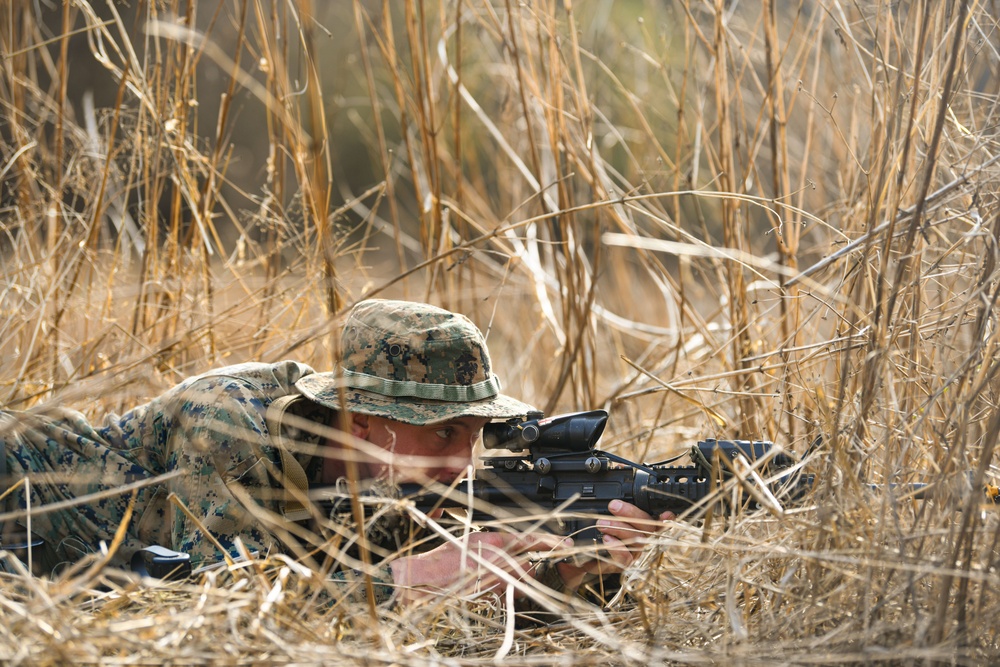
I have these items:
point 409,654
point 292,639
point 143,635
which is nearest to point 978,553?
point 409,654

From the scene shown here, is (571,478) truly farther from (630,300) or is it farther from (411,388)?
(630,300)

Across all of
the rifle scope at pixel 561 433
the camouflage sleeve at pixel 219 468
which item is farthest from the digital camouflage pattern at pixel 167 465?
the rifle scope at pixel 561 433

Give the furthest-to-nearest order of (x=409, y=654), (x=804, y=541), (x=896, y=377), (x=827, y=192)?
(x=827, y=192) < (x=896, y=377) < (x=804, y=541) < (x=409, y=654)

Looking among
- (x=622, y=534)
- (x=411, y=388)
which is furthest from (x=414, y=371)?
(x=622, y=534)

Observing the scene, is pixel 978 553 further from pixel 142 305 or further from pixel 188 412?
pixel 142 305

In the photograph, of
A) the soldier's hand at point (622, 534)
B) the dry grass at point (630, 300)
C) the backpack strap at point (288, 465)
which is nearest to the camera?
the dry grass at point (630, 300)

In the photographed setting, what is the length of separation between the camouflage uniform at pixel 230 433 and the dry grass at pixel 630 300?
0.16 metres

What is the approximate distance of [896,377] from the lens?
8.14ft

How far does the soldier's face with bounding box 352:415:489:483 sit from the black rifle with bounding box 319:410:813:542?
0.15 feet

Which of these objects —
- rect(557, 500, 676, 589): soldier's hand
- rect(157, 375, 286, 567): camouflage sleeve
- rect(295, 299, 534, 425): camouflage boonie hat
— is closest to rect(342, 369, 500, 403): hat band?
rect(295, 299, 534, 425): camouflage boonie hat

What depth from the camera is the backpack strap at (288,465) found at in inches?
98.9

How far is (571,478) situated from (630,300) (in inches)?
112

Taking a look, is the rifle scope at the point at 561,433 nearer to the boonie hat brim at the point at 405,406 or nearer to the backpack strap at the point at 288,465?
the boonie hat brim at the point at 405,406

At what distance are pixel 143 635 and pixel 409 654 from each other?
0.47 metres
